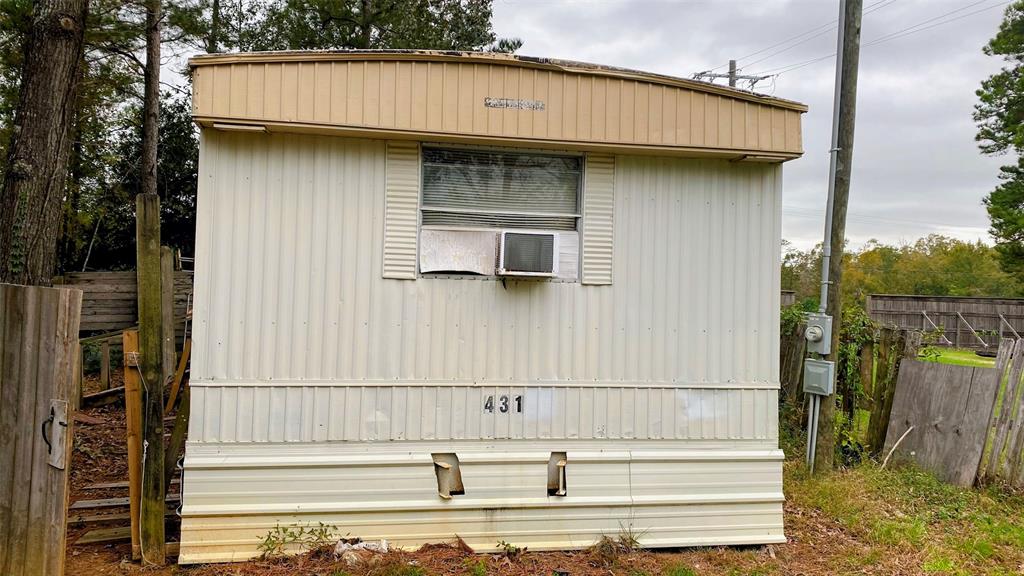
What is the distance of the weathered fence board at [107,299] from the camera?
27.0 ft

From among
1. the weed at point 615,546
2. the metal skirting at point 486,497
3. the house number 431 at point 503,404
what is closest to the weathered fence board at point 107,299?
the metal skirting at point 486,497

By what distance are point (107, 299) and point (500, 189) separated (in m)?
7.00

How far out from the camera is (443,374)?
3.83m

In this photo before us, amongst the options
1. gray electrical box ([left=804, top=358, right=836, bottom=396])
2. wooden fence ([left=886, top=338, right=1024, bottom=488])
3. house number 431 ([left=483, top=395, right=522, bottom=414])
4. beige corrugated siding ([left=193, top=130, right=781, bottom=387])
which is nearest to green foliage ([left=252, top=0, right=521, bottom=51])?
beige corrugated siding ([left=193, top=130, right=781, bottom=387])

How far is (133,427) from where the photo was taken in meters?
3.62

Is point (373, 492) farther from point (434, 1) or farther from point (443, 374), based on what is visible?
point (434, 1)

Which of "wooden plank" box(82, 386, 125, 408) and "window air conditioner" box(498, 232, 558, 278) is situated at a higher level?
"window air conditioner" box(498, 232, 558, 278)

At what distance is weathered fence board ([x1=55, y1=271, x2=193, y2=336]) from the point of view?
822 centimetres

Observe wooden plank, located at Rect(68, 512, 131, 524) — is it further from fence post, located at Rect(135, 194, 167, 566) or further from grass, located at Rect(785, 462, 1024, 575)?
grass, located at Rect(785, 462, 1024, 575)

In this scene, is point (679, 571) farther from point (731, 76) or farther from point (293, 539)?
point (731, 76)

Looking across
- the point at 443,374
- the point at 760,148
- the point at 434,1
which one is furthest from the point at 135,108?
the point at 760,148

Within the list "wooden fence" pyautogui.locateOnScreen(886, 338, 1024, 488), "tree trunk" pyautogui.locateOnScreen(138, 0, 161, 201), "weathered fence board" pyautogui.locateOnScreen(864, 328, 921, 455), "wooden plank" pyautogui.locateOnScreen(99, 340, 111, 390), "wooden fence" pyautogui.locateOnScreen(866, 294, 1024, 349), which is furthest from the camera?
"wooden fence" pyautogui.locateOnScreen(866, 294, 1024, 349)

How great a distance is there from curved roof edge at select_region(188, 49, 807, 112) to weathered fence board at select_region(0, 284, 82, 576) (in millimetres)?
1555

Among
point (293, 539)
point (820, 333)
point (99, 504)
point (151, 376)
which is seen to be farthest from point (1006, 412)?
point (99, 504)
